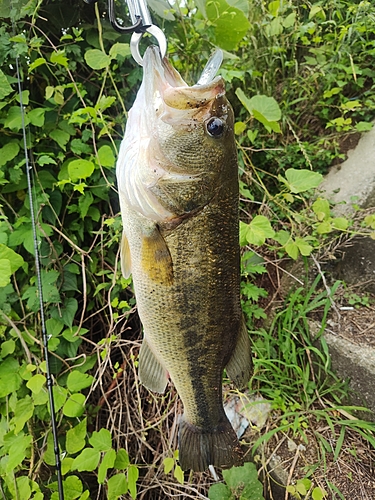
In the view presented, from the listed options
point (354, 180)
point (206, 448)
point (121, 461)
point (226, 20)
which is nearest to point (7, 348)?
point (121, 461)

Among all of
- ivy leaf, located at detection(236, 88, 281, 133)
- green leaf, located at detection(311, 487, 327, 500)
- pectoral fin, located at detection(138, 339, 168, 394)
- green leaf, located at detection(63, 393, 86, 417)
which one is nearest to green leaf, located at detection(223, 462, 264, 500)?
green leaf, located at detection(311, 487, 327, 500)

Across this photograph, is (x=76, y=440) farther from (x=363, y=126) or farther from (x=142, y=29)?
(x=363, y=126)

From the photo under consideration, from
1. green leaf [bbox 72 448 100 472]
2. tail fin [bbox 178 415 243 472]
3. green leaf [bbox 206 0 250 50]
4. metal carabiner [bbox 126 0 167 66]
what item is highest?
metal carabiner [bbox 126 0 167 66]

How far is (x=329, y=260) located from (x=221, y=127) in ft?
5.85

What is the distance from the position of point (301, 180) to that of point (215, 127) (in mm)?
957

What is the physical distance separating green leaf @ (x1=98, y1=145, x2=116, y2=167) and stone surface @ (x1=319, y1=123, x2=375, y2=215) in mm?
1519

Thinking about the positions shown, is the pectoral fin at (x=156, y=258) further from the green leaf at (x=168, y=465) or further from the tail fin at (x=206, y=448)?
the green leaf at (x=168, y=465)

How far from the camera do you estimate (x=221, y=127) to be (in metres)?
1.07

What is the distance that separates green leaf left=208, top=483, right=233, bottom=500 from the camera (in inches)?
70.9

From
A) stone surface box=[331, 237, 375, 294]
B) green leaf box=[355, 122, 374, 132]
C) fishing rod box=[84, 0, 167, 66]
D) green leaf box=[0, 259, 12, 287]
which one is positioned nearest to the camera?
fishing rod box=[84, 0, 167, 66]

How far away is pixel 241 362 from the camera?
50.3 inches

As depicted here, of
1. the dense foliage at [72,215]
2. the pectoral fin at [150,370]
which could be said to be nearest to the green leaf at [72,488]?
the dense foliage at [72,215]

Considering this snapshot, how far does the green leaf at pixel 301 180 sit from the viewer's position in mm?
1840

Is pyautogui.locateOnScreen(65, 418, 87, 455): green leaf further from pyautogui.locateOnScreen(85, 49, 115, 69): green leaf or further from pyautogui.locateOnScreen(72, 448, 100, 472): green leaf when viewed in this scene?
pyautogui.locateOnScreen(85, 49, 115, 69): green leaf
